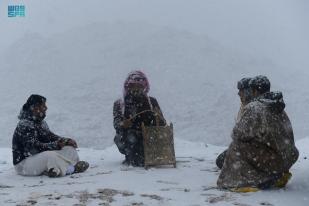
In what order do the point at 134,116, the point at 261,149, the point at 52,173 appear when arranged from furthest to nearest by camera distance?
the point at 134,116, the point at 52,173, the point at 261,149

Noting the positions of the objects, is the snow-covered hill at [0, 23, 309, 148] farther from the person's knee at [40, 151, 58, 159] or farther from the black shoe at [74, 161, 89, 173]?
the person's knee at [40, 151, 58, 159]

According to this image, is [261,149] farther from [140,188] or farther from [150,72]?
[150,72]

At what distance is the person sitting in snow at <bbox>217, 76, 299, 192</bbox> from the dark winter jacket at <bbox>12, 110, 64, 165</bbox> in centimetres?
266

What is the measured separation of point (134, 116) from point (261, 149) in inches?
103

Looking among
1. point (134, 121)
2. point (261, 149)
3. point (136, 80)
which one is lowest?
point (261, 149)

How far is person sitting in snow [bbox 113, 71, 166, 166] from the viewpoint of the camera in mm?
6734

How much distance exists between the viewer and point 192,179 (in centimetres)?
545

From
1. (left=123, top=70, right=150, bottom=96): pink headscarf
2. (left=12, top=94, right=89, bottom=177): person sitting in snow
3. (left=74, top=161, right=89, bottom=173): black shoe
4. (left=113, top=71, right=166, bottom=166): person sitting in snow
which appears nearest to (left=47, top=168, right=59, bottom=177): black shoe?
(left=12, top=94, right=89, bottom=177): person sitting in snow

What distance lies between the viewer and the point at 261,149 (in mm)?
4582

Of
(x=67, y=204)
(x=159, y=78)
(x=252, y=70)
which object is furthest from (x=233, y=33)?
(x=67, y=204)

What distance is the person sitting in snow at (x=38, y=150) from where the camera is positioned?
19.5ft

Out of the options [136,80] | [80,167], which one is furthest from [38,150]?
[136,80]

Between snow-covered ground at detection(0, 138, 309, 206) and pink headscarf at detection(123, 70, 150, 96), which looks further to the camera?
pink headscarf at detection(123, 70, 150, 96)

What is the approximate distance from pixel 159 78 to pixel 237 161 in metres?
16.5
